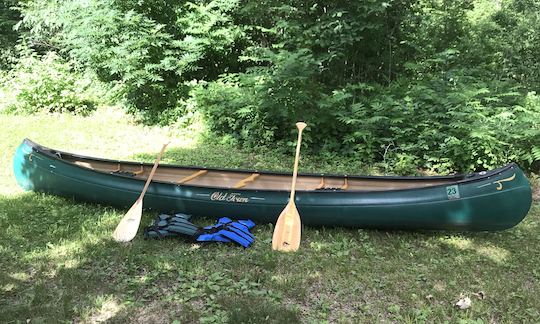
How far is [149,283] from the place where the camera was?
3846mm

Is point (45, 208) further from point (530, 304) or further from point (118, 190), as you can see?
point (530, 304)

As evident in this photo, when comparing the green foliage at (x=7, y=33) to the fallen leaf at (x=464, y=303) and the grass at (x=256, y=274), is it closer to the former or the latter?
the grass at (x=256, y=274)

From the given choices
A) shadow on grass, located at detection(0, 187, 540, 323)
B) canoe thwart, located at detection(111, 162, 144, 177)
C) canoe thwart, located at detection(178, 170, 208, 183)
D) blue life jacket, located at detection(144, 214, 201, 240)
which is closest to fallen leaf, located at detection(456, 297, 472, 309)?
shadow on grass, located at detection(0, 187, 540, 323)

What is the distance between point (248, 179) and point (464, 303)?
2749 millimetres

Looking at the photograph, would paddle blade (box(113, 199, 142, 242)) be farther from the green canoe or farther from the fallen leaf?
the fallen leaf

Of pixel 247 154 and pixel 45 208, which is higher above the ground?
pixel 247 154

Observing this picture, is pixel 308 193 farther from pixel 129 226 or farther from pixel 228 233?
pixel 129 226

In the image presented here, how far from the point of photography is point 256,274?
13.3 feet

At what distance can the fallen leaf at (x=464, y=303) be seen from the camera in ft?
11.9

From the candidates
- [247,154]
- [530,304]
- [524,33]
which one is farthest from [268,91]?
[524,33]

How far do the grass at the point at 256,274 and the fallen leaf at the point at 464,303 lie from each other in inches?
2.5

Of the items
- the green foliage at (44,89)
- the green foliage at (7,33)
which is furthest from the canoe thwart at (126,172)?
the green foliage at (7,33)

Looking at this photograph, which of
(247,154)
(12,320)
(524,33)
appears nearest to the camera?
(12,320)

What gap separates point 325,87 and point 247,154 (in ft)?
6.61
